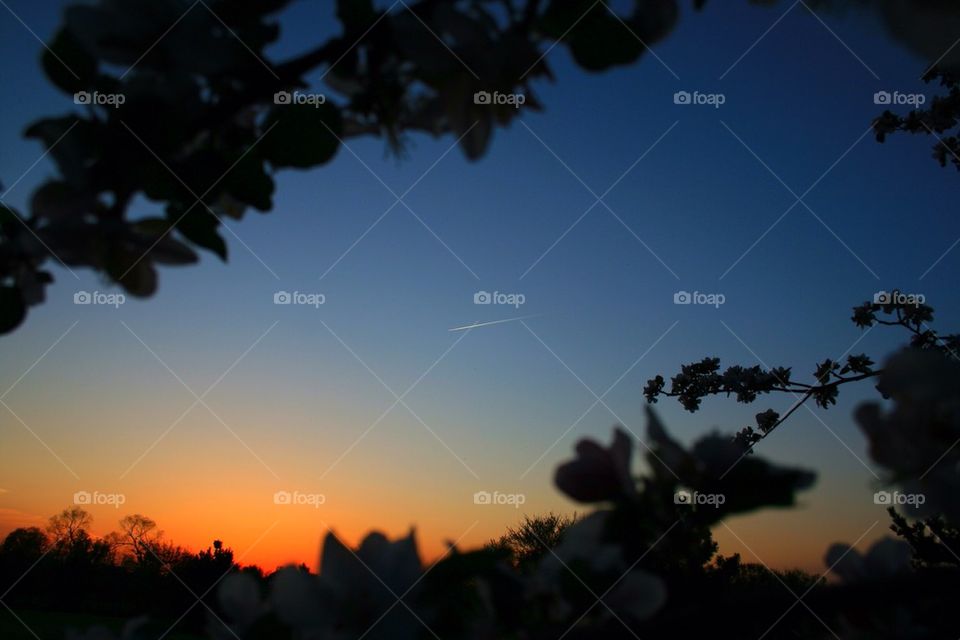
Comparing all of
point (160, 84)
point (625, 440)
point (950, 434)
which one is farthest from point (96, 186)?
point (950, 434)

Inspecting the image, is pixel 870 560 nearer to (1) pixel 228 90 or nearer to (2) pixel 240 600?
(2) pixel 240 600

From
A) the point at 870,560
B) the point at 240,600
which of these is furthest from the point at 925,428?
the point at 240,600

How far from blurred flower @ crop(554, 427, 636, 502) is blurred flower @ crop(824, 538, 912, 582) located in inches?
12.5

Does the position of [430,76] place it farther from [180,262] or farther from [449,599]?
[449,599]

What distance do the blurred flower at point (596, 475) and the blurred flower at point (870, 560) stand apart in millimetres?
316

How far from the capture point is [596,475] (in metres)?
0.61

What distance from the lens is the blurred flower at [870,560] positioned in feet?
2.26

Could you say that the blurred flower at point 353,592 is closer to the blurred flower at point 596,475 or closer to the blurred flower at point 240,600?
the blurred flower at point 240,600

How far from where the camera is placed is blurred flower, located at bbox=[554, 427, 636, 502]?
605 millimetres

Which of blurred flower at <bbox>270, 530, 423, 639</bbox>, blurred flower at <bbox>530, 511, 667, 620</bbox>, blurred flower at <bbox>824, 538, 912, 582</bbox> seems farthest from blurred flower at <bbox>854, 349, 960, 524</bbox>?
blurred flower at <bbox>270, 530, 423, 639</bbox>

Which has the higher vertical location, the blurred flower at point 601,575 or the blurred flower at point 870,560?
the blurred flower at point 601,575

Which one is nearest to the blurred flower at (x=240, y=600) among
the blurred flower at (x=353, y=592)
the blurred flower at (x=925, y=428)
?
the blurred flower at (x=353, y=592)

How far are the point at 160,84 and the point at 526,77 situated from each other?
14.4 inches

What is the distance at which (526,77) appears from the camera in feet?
1.97
